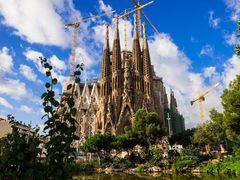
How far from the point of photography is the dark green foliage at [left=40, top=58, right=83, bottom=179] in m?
2.27

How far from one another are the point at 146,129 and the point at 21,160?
1154 inches

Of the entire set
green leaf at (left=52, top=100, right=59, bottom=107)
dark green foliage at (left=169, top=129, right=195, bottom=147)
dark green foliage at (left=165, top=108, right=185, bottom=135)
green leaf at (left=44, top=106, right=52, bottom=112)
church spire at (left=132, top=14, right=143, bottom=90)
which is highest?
church spire at (left=132, top=14, right=143, bottom=90)

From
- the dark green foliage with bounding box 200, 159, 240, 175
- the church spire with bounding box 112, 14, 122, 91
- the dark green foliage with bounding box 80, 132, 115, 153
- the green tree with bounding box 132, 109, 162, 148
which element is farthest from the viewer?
the church spire with bounding box 112, 14, 122, 91

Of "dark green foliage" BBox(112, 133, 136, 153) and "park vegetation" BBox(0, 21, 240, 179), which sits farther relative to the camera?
"dark green foliage" BBox(112, 133, 136, 153)

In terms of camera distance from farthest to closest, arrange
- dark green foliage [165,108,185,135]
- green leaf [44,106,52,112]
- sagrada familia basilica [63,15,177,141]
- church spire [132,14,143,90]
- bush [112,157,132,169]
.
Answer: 1. dark green foliage [165,108,185,135]
2. church spire [132,14,143,90]
3. sagrada familia basilica [63,15,177,141]
4. bush [112,157,132,169]
5. green leaf [44,106,52,112]

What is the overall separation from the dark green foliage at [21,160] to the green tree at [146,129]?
28.8 metres

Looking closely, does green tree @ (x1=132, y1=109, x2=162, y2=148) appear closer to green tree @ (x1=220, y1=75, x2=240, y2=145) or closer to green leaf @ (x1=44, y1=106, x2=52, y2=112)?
green tree @ (x1=220, y1=75, x2=240, y2=145)

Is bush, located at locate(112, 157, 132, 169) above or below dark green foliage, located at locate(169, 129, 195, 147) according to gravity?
below

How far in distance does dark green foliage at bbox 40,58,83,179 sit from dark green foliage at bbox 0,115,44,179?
129 mm

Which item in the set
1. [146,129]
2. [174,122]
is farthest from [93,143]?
[174,122]

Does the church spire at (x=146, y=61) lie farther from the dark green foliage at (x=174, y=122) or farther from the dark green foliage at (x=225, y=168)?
the dark green foliage at (x=225, y=168)

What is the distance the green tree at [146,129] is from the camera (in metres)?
30.7

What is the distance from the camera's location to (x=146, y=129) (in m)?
30.8

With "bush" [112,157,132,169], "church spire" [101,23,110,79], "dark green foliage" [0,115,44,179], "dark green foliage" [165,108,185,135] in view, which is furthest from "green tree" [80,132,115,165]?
"dark green foliage" [165,108,185,135]
